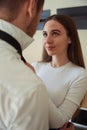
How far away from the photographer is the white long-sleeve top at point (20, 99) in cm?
59

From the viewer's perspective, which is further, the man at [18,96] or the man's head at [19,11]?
the man's head at [19,11]

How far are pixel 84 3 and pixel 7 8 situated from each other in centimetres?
200

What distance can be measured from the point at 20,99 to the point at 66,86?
0.80 metres

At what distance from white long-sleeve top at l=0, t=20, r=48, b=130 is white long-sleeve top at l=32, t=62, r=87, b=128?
0.63m

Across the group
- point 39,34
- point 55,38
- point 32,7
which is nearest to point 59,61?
point 55,38

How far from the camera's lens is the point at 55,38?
1.50 meters

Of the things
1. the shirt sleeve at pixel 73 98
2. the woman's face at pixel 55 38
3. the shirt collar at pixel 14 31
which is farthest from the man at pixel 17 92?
the woman's face at pixel 55 38

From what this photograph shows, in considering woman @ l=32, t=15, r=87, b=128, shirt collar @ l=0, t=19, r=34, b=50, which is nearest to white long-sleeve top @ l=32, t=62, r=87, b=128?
woman @ l=32, t=15, r=87, b=128

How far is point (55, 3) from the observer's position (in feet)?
9.32

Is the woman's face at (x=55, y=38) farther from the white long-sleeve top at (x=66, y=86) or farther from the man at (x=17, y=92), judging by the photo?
the man at (x=17, y=92)

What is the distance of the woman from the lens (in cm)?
135

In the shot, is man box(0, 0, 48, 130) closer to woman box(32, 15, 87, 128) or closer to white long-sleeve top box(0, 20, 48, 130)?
white long-sleeve top box(0, 20, 48, 130)

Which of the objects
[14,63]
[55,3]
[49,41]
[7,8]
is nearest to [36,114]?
Result: [14,63]

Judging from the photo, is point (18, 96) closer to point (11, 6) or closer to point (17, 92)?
point (17, 92)
